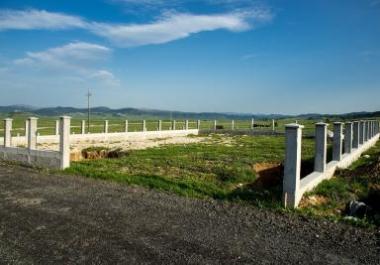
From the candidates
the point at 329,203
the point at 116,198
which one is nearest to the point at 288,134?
the point at 329,203

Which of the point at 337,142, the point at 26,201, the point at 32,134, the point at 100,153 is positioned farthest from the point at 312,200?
the point at 100,153

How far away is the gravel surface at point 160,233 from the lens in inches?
207

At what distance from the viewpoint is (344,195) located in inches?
347

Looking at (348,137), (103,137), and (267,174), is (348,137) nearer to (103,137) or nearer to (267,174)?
(267,174)

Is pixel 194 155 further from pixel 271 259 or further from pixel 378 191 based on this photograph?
pixel 271 259

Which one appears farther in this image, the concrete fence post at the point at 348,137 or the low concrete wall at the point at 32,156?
the concrete fence post at the point at 348,137

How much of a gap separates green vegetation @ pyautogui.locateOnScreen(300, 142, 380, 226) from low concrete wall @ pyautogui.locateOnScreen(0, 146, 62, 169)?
810cm

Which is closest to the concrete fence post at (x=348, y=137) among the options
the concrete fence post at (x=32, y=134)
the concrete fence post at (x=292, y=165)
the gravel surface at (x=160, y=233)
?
the concrete fence post at (x=292, y=165)

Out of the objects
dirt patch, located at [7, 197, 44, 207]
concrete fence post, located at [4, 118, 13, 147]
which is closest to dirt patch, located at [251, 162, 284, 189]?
dirt patch, located at [7, 197, 44, 207]

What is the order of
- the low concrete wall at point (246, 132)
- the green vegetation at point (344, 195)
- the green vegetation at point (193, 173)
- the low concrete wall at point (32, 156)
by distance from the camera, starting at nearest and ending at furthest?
1. the green vegetation at point (344, 195)
2. the green vegetation at point (193, 173)
3. the low concrete wall at point (32, 156)
4. the low concrete wall at point (246, 132)

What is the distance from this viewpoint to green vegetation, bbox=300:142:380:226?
24.6 ft

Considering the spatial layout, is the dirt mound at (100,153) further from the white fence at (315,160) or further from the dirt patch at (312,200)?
the dirt patch at (312,200)

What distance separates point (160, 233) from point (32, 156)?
9.02m

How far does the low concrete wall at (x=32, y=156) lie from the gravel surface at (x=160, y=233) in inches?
149
